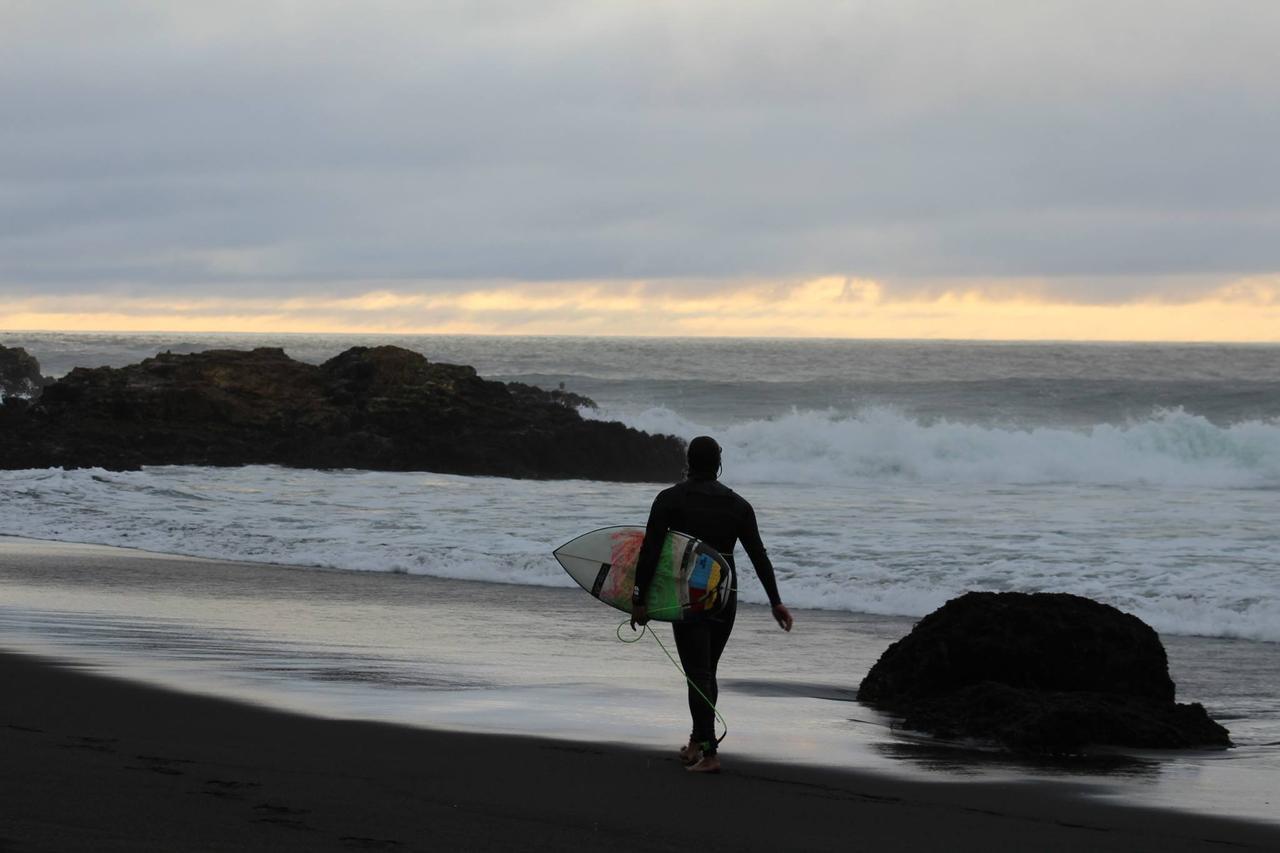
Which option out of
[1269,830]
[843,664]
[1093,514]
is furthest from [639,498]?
[1269,830]

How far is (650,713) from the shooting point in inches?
313

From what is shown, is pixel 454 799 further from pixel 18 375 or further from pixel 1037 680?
pixel 18 375

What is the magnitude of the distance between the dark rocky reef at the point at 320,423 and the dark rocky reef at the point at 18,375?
805 inches

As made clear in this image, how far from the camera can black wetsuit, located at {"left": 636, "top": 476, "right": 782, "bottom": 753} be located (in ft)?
21.6

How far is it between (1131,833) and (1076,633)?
8.78 feet

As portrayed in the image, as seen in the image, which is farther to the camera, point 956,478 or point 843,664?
point 956,478

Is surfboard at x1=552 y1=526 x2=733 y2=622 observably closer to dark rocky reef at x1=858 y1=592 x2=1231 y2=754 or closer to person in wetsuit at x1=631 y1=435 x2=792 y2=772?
person in wetsuit at x1=631 y1=435 x2=792 y2=772

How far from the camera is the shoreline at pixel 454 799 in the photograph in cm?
504

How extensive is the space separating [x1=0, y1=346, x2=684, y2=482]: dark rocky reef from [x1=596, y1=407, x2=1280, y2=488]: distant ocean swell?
4.71m

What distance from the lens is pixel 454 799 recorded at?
5.68m

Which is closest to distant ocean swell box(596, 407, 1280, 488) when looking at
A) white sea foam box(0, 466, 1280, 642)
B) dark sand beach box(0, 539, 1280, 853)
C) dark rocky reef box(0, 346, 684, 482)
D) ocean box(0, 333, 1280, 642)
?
ocean box(0, 333, 1280, 642)

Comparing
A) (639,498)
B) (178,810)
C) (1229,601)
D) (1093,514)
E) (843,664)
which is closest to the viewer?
(178,810)

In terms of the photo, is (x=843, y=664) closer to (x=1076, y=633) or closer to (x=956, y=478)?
(x=1076, y=633)

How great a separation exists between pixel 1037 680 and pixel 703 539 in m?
2.55
